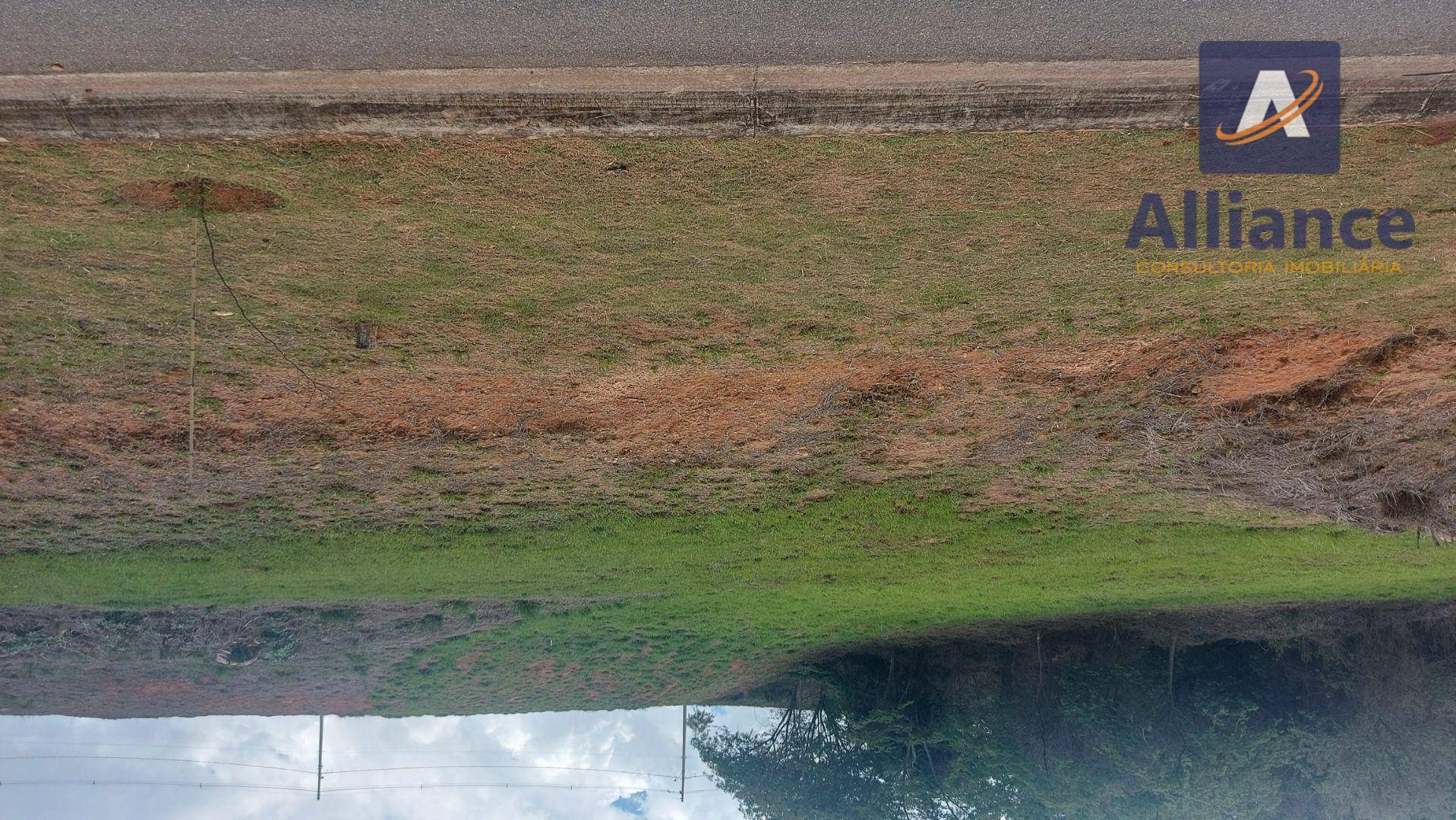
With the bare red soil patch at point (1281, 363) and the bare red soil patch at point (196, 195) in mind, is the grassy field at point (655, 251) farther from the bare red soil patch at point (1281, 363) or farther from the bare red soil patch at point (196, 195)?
the bare red soil patch at point (1281, 363)

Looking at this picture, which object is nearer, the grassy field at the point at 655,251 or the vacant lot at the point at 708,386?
the grassy field at the point at 655,251

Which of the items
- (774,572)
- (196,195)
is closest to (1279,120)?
(774,572)

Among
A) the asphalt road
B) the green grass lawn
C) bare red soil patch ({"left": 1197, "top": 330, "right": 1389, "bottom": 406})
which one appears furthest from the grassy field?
the green grass lawn

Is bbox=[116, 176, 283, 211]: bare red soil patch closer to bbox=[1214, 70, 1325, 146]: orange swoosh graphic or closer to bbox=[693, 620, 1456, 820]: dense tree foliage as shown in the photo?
bbox=[1214, 70, 1325, 146]: orange swoosh graphic

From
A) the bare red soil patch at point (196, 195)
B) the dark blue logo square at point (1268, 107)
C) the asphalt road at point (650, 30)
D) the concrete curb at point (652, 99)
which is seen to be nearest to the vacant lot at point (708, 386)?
the bare red soil patch at point (196, 195)

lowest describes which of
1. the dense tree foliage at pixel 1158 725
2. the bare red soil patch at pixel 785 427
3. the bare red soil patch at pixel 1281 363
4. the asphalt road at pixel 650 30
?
the dense tree foliage at pixel 1158 725

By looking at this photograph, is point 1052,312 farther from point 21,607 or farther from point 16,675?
point 16,675

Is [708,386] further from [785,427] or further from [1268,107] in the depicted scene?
[1268,107]
